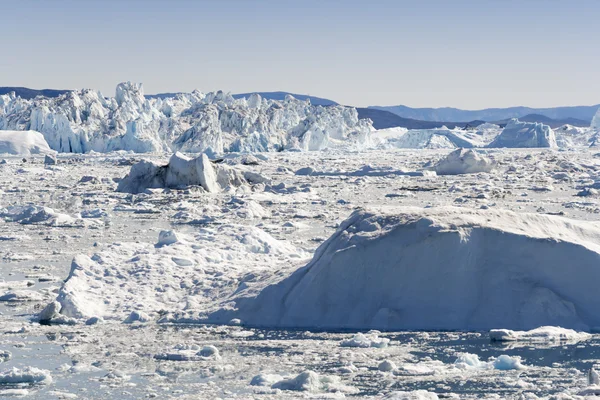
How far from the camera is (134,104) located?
67.2m

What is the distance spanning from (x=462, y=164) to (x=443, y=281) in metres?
24.7

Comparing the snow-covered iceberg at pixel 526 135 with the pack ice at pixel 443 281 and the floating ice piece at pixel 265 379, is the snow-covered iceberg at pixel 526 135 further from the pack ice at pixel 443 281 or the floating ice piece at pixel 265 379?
the floating ice piece at pixel 265 379

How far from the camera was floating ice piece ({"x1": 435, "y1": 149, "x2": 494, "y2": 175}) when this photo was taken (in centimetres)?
3209

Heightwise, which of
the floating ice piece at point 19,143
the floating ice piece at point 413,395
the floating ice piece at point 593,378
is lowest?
the floating ice piece at point 413,395

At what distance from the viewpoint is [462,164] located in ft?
105

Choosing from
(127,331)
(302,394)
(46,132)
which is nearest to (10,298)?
(127,331)

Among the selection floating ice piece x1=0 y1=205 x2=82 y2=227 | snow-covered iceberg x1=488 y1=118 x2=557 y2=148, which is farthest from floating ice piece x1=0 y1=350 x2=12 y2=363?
snow-covered iceberg x1=488 y1=118 x2=557 y2=148

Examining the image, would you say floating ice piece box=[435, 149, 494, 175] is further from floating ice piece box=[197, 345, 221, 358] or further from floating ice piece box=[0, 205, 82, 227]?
floating ice piece box=[197, 345, 221, 358]

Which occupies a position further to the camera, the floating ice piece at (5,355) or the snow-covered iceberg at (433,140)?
the snow-covered iceberg at (433,140)

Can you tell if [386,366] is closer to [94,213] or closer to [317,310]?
[317,310]

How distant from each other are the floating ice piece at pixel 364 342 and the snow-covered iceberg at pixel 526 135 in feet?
175

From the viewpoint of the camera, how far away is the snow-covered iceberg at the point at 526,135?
58031 millimetres

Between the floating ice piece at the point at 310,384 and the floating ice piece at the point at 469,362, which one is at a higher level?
the floating ice piece at the point at 469,362

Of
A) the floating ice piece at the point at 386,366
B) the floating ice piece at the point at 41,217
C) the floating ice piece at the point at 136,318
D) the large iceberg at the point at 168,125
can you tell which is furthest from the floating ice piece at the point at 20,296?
the large iceberg at the point at 168,125
